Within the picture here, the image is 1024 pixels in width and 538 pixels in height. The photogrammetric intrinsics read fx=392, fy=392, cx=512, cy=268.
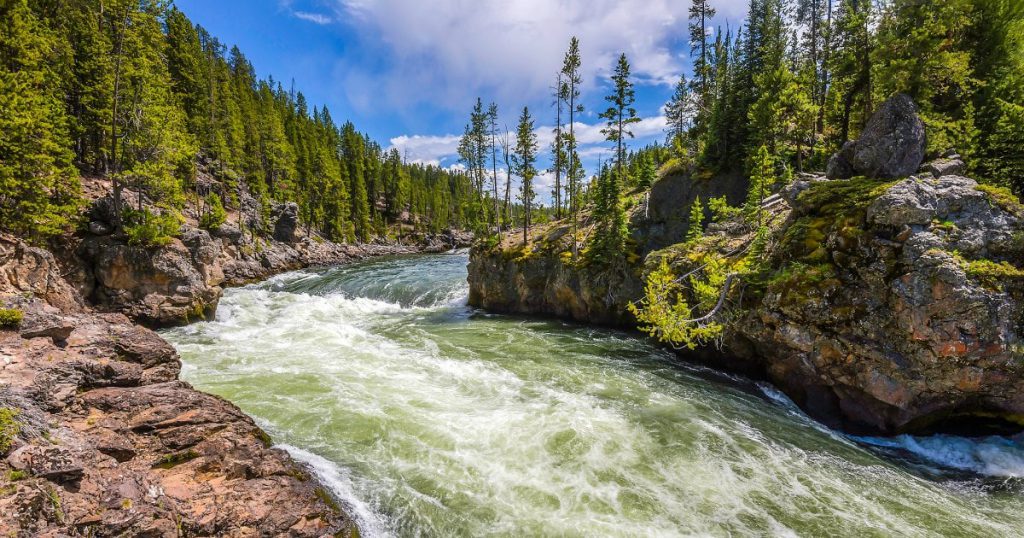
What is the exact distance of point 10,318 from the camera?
921 centimetres

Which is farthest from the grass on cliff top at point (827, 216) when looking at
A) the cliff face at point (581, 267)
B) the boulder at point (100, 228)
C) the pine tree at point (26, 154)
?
the boulder at point (100, 228)

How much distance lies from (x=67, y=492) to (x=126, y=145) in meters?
23.6

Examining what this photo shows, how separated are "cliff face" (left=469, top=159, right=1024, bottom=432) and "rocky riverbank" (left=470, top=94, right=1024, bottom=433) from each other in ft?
0.10

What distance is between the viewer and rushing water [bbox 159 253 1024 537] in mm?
7895

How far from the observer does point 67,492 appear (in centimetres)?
514

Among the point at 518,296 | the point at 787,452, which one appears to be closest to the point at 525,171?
the point at 518,296

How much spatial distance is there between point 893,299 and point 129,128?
34014mm

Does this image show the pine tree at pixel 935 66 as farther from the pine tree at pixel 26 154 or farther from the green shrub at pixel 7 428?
the pine tree at pixel 26 154

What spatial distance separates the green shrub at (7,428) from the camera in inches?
206

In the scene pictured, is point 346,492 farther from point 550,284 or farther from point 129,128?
point 129,128

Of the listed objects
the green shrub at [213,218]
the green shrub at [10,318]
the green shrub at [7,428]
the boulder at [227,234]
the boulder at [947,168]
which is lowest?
the green shrub at [7,428]

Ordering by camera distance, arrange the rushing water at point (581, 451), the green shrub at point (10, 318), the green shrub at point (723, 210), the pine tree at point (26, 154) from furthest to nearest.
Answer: the green shrub at point (723, 210), the pine tree at point (26, 154), the green shrub at point (10, 318), the rushing water at point (581, 451)

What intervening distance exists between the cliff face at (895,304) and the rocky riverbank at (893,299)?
31 mm

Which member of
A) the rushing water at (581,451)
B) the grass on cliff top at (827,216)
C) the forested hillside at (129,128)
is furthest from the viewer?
the forested hillside at (129,128)
